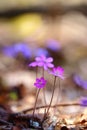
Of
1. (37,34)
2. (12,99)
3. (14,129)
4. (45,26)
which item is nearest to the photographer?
(14,129)

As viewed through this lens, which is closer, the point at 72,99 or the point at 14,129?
the point at 14,129

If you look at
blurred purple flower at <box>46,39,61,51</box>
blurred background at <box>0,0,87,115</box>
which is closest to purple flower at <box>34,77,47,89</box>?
blurred background at <box>0,0,87,115</box>

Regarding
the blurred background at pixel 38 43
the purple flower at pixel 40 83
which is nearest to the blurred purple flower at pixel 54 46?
the blurred background at pixel 38 43

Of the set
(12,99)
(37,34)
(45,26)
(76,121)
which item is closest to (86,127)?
(76,121)

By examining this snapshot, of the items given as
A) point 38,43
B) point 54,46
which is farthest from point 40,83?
point 38,43

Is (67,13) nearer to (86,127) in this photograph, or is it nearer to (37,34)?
(37,34)

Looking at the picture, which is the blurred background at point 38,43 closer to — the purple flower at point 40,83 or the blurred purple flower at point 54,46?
the blurred purple flower at point 54,46

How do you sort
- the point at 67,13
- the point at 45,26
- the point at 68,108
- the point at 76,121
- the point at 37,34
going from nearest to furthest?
1. the point at 76,121
2. the point at 68,108
3. the point at 37,34
4. the point at 45,26
5. the point at 67,13

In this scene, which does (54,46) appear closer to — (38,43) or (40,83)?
(38,43)

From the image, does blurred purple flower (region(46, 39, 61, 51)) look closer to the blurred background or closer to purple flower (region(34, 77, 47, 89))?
the blurred background
